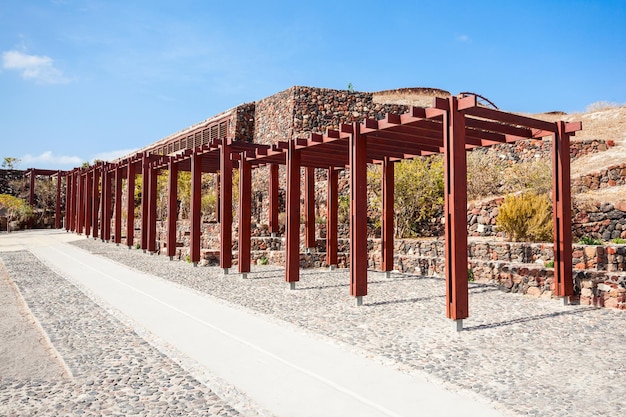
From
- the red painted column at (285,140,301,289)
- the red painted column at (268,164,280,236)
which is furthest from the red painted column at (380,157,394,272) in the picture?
the red painted column at (268,164,280,236)

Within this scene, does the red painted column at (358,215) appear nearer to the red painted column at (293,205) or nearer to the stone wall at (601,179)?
the red painted column at (293,205)

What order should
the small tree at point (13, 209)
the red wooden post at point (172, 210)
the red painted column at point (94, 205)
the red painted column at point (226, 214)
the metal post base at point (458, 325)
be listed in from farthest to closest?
the small tree at point (13, 209) < the red painted column at point (94, 205) < the red wooden post at point (172, 210) < the red painted column at point (226, 214) < the metal post base at point (458, 325)

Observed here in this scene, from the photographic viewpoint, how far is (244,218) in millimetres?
11820

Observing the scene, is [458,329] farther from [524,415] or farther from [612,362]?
[524,415]

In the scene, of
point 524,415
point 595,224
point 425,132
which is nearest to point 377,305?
point 425,132

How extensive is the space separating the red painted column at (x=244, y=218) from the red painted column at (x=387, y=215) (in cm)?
349

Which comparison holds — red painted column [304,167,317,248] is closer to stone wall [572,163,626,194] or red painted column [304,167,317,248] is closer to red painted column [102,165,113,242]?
stone wall [572,163,626,194]

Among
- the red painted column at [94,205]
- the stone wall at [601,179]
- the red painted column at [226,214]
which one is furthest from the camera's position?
the red painted column at [94,205]

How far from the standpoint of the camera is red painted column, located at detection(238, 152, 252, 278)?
458 inches

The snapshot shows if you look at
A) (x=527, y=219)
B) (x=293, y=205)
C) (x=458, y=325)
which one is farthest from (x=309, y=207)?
(x=458, y=325)

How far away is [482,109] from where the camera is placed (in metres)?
6.85

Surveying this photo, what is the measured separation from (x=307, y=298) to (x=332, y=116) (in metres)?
15.9

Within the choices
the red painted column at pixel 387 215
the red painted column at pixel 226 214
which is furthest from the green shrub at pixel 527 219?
the red painted column at pixel 226 214

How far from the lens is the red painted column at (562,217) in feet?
27.3
